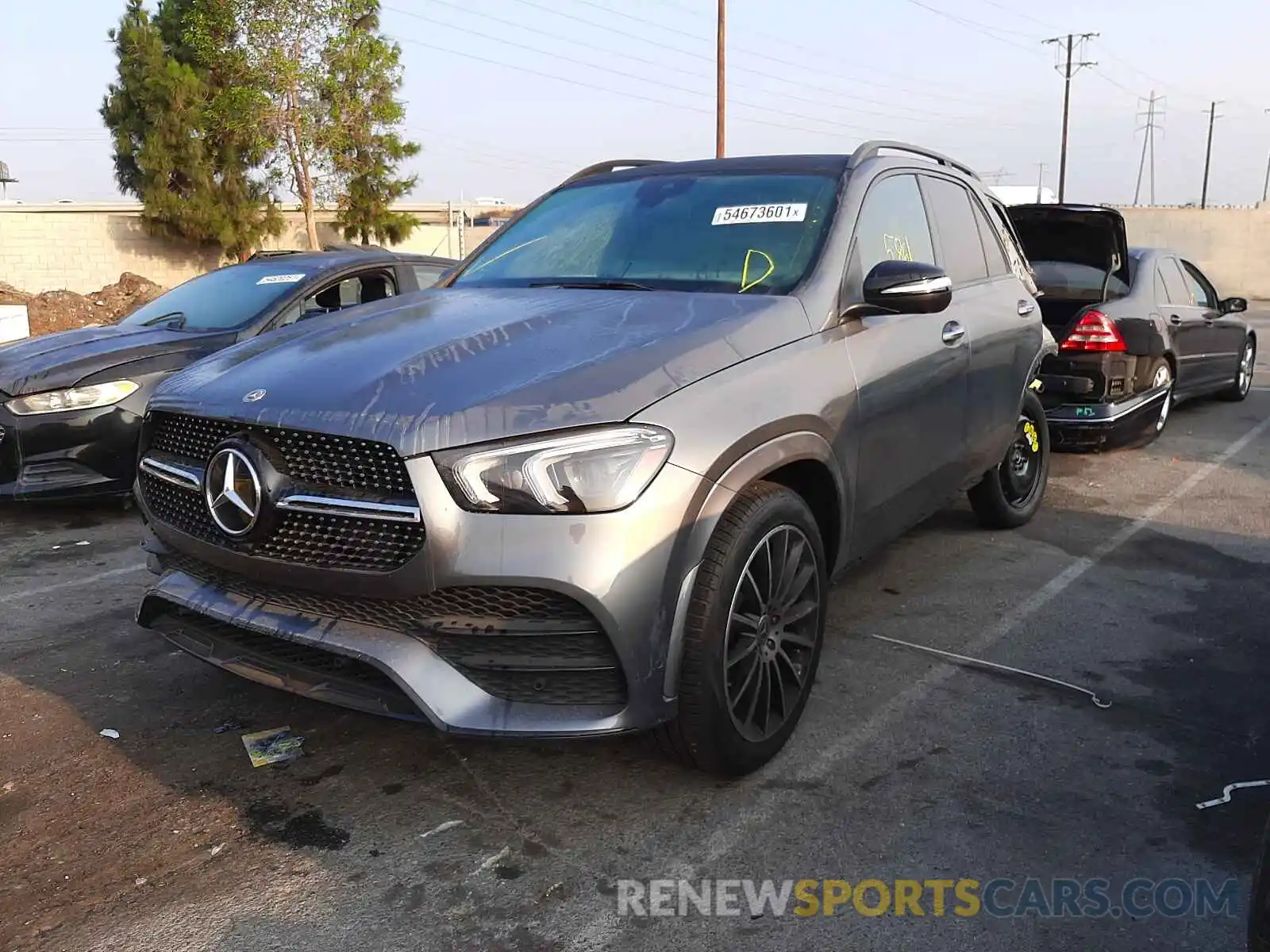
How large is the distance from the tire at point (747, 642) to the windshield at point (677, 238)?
85 centimetres

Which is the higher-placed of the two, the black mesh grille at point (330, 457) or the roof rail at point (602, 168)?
the roof rail at point (602, 168)

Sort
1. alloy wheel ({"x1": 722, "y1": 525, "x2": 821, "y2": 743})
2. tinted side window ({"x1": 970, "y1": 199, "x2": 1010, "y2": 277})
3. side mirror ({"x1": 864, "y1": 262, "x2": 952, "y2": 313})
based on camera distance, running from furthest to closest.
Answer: tinted side window ({"x1": 970, "y1": 199, "x2": 1010, "y2": 277}), side mirror ({"x1": 864, "y1": 262, "x2": 952, "y2": 313}), alloy wheel ({"x1": 722, "y1": 525, "x2": 821, "y2": 743})

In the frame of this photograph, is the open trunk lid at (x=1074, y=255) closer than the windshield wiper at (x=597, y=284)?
No

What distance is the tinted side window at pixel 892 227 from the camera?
3.77m

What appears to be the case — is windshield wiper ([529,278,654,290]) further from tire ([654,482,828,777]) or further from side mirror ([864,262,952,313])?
tire ([654,482,828,777])

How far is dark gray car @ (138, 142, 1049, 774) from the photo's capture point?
255cm

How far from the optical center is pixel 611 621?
101 inches

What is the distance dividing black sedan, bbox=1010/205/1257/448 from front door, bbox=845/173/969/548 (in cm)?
328

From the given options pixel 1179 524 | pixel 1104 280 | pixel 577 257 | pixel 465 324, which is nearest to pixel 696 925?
pixel 465 324

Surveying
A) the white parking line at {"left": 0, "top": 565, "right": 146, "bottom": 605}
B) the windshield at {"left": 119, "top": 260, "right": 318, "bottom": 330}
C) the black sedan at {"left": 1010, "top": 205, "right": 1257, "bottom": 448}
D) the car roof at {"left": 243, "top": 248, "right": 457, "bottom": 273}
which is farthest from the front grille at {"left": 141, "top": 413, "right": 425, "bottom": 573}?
the black sedan at {"left": 1010, "top": 205, "right": 1257, "bottom": 448}

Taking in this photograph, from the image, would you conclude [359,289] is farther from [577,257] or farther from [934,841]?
[934,841]

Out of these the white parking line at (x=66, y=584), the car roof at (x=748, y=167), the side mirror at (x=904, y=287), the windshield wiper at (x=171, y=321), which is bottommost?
the white parking line at (x=66, y=584)

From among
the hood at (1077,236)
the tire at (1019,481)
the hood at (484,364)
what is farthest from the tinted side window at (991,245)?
the hood at (1077,236)

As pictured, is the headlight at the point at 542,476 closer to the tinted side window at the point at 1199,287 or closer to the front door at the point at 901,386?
the front door at the point at 901,386
